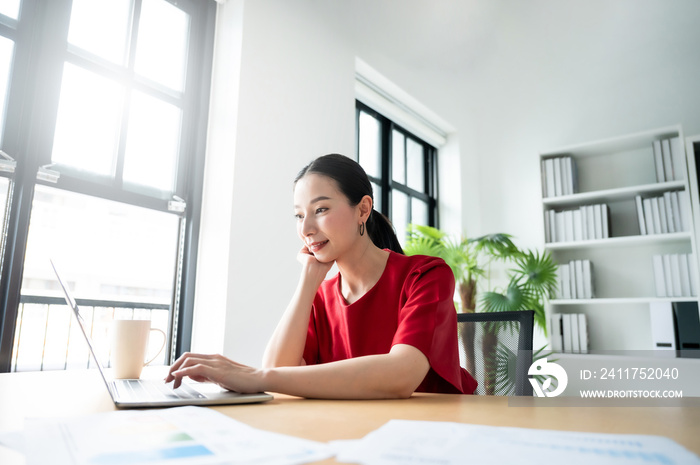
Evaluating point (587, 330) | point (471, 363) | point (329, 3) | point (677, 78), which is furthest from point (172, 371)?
point (677, 78)

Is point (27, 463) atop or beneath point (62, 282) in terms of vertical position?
beneath

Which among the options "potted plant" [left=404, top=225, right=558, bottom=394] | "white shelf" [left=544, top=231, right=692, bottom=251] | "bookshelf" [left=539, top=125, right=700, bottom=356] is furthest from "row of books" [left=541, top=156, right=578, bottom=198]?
"potted plant" [left=404, top=225, right=558, bottom=394]

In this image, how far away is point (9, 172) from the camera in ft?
5.97

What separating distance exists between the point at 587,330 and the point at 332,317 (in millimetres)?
2912

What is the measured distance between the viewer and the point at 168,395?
770 millimetres

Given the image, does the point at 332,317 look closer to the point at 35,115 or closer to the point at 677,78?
the point at 35,115

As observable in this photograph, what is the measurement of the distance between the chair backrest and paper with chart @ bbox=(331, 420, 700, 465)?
0.77 metres

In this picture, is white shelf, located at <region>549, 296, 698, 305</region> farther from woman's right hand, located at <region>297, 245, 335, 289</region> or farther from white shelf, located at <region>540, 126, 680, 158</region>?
woman's right hand, located at <region>297, 245, 335, 289</region>

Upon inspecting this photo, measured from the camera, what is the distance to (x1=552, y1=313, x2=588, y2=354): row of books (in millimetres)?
3551

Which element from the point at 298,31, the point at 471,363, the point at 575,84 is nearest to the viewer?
the point at 471,363

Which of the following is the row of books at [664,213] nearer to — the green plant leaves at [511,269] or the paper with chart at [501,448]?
the green plant leaves at [511,269]

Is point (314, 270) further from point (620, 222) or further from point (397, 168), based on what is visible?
point (620, 222)

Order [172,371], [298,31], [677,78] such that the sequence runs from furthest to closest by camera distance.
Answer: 1. [677,78]
2. [298,31]
3. [172,371]

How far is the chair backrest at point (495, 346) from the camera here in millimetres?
1312
